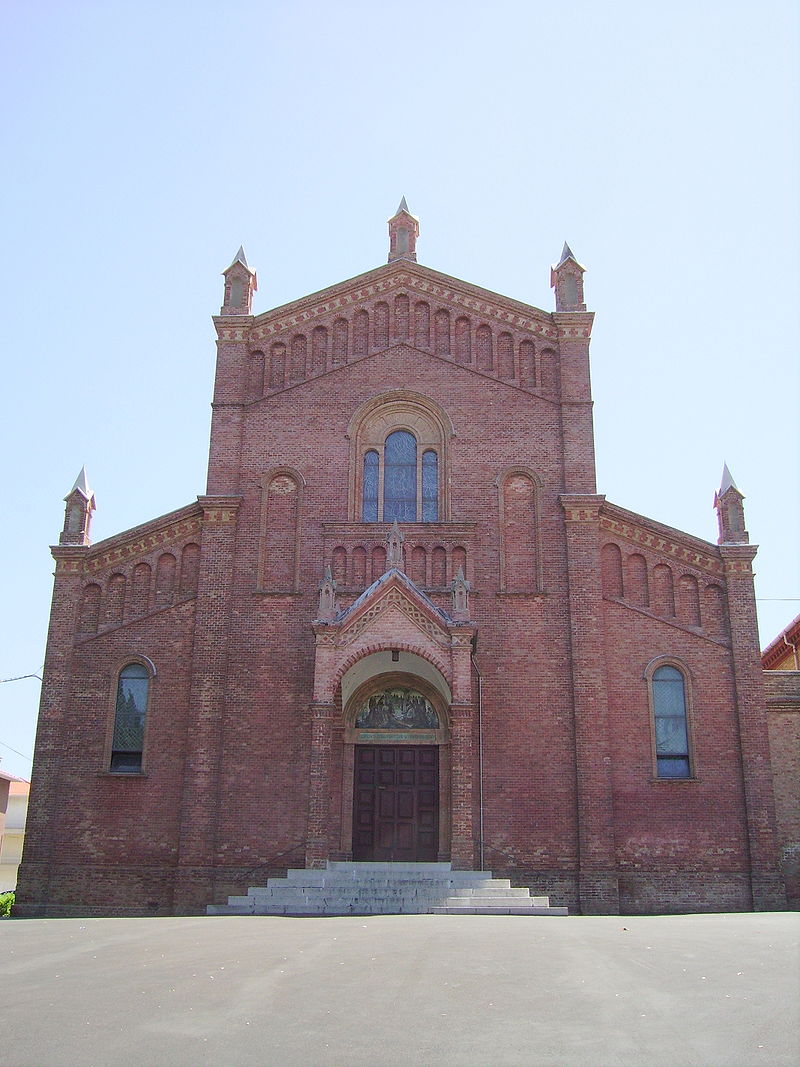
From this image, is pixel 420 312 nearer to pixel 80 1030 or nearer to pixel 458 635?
pixel 458 635

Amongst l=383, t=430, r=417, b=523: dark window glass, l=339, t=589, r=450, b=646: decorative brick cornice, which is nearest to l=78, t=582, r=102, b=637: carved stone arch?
l=339, t=589, r=450, b=646: decorative brick cornice

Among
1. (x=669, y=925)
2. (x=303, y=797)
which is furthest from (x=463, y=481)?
(x=669, y=925)

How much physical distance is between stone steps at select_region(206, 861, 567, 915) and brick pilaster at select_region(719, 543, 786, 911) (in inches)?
216

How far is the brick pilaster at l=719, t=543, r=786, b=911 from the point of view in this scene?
21.4 meters

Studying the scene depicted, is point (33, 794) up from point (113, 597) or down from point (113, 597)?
down

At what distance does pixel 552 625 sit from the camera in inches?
911

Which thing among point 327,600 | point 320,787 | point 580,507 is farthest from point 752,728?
point 327,600

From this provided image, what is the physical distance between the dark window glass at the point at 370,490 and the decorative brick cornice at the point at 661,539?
17.8 ft

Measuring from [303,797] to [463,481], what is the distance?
8.24 meters

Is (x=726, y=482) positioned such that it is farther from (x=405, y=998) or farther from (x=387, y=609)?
(x=405, y=998)

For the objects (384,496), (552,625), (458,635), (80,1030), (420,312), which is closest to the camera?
(80,1030)

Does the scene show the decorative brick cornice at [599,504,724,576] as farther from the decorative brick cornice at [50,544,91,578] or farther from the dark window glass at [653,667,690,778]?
the decorative brick cornice at [50,544,91,578]

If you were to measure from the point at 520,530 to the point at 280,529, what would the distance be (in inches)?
225

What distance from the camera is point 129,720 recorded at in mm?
23266
